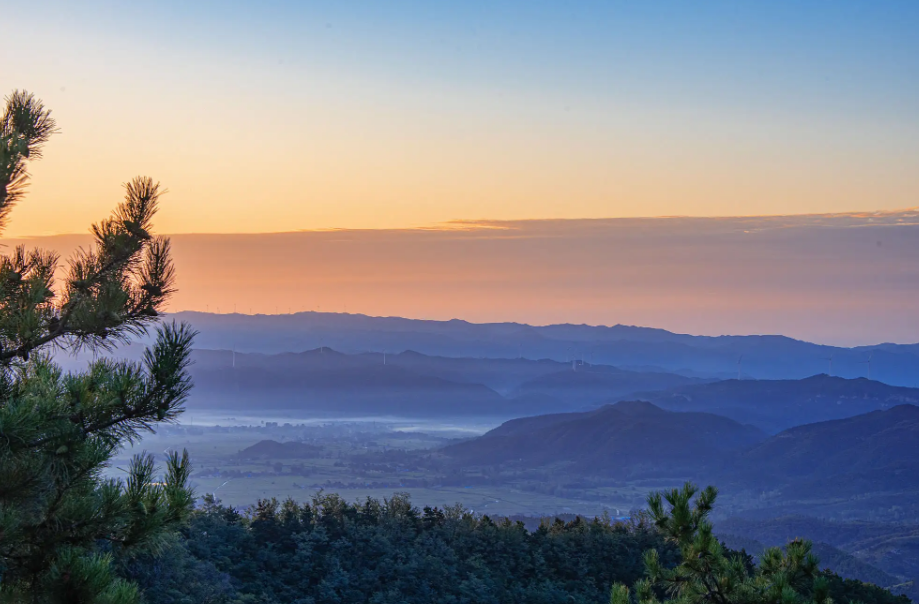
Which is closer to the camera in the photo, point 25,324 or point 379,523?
point 25,324

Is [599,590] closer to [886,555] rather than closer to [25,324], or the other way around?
[25,324]

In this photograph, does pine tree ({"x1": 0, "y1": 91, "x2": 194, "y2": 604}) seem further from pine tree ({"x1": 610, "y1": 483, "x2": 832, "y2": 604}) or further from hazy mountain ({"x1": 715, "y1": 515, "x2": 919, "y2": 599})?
hazy mountain ({"x1": 715, "y1": 515, "x2": 919, "y2": 599})

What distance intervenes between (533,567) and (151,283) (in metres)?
27.6

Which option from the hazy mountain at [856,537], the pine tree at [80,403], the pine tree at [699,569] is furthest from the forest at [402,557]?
the hazy mountain at [856,537]

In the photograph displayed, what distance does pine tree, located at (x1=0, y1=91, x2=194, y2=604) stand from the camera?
8.34 metres

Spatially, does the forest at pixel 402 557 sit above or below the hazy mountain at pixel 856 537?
above

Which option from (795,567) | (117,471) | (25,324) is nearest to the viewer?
(25,324)

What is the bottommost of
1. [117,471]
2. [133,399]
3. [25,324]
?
[117,471]

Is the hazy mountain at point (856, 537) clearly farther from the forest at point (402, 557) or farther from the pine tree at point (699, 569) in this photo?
the pine tree at point (699, 569)

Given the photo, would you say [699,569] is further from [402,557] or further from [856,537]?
[856,537]

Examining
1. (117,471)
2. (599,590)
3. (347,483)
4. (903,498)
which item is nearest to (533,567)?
(599,590)

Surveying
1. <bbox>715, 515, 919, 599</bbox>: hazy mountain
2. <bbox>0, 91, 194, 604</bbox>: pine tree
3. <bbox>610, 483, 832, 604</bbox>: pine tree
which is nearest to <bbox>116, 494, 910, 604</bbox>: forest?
<bbox>610, 483, 832, 604</bbox>: pine tree

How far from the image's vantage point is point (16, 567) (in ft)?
28.8

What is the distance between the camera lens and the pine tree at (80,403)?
834cm
